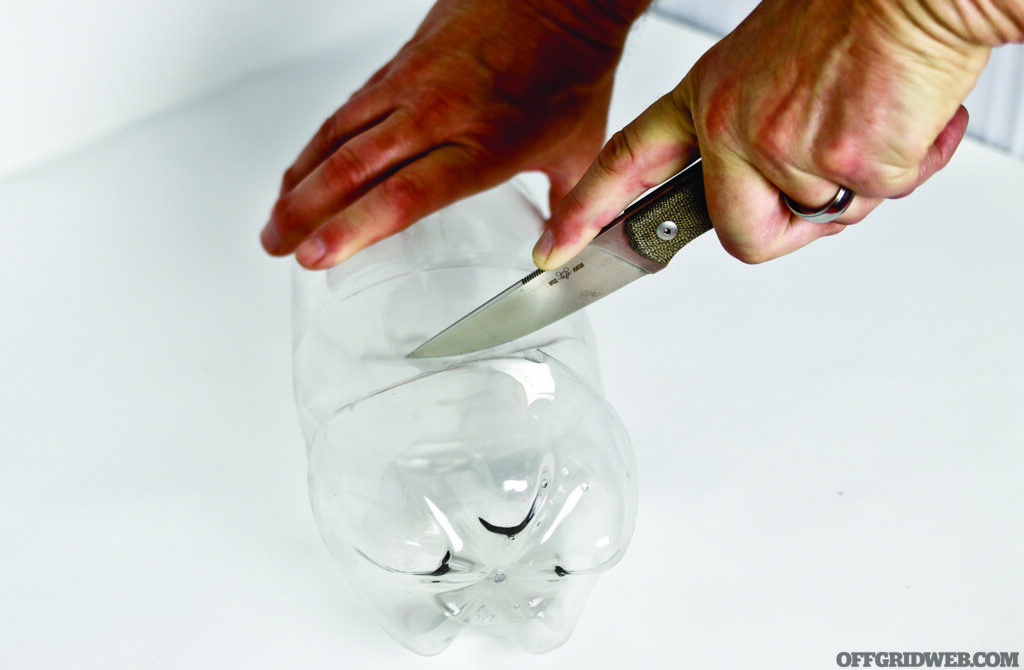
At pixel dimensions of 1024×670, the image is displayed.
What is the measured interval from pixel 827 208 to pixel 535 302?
0.32 meters

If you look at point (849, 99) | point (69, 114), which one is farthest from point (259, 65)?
point (849, 99)

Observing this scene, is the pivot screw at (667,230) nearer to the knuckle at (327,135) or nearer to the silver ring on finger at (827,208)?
the silver ring on finger at (827,208)

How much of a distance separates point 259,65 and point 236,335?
2.43ft

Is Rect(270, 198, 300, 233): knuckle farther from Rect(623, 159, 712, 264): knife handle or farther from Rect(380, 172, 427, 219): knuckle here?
Answer: Rect(623, 159, 712, 264): knife handle

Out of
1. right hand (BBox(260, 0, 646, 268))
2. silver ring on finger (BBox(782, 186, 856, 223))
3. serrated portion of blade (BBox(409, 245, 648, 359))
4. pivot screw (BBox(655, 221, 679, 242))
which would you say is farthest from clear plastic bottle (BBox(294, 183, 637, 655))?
silver ring on finger (BBox(782, 186, 856, 223))

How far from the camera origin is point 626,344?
4.94 ft

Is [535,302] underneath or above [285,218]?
underneath

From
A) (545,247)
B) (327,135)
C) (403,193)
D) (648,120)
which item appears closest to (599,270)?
(545,247)

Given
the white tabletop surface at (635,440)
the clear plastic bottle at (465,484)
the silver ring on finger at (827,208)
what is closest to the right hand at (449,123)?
the clear plastic bottle at (465,484)

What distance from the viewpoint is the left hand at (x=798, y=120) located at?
2.52 ft

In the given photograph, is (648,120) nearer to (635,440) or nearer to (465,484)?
(465,484)

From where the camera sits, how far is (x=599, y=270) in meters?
1.04

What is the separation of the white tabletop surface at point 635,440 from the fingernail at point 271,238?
21 centimetres

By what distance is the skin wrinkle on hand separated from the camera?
776 mm
